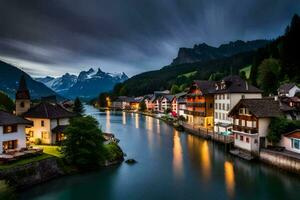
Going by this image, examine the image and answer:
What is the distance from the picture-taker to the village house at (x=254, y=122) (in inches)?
1603

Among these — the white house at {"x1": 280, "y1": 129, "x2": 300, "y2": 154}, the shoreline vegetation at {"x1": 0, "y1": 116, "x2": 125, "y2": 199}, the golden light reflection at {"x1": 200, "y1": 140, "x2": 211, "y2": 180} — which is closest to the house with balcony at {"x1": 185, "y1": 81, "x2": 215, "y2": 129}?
the golden light reflection at {"x1": 200, "y1": 140, "x2": 211, "y2": 180}

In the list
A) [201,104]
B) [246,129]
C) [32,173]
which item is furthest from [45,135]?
[201,104]

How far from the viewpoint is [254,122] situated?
4141 centimetres

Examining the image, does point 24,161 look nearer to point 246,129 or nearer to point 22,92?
point 22,92

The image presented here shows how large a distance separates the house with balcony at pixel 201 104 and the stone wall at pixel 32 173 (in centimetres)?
4562

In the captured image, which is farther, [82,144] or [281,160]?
[281,160]

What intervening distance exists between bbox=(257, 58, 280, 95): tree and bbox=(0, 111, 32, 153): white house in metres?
79.0

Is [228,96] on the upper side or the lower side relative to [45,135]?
upper

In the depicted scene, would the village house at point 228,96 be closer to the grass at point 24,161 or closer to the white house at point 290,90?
the white house at point 290,90

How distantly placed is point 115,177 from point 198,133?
35.2m

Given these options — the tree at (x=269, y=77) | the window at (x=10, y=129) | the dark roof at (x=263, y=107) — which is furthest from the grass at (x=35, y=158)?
the tree at (x=269, y=77)

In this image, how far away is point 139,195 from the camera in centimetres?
2916

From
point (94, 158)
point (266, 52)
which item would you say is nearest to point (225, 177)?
point (94, 158)

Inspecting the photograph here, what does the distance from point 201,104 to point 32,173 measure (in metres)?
51.3
